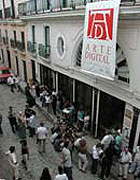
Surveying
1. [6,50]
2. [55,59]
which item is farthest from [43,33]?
[6,50]

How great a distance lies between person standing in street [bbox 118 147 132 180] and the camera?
7609 millimetres

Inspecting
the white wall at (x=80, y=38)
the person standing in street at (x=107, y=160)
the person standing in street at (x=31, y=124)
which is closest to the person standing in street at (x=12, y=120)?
the person standing in street at (x=31, y=124)

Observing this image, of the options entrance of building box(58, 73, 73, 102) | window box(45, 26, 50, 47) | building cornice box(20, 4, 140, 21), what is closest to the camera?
building cornice box(20, 4, 140, 21)

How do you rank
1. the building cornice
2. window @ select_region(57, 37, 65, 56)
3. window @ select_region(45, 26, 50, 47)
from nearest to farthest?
the building cornice < window @ select_region(57, 37, 65, 56) < window @ select_region(45, 26, 50, 47)

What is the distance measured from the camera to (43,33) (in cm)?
1509

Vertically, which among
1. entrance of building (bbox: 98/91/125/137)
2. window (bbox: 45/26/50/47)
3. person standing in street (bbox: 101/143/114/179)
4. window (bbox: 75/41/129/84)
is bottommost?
person standing in street (bbox: 101/143/114/179)

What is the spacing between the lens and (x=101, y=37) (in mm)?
8086

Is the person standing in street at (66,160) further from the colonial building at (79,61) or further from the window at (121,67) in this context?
the window at (121,67)

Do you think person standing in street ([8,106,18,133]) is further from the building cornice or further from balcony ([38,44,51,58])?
the building cornice

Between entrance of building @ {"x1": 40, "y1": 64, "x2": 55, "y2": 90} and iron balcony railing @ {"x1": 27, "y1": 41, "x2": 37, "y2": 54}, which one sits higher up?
iron balcony railing @ {"x1": 27, "y1": 41, "x2": 37, "y2": 54}

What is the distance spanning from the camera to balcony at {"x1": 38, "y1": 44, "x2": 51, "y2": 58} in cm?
1461

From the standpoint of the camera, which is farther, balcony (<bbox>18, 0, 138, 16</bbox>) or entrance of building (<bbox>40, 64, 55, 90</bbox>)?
entrance of building (<bbox>40, 64, 55, 90</bbox>)

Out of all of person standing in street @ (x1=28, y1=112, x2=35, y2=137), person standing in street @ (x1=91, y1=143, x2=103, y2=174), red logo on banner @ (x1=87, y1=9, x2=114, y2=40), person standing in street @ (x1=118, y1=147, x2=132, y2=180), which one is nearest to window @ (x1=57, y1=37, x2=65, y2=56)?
red logo on banner @ (x1=87, y1=9, x2=114, y2=40)

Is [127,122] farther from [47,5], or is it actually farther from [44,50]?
[47,5]
